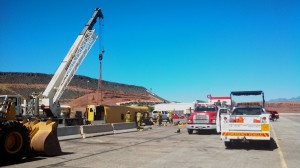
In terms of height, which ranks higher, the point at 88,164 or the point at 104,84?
the point at 104,84

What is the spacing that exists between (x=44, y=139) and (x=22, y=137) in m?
1.02

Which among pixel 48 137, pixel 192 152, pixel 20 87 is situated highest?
pixel 20 87

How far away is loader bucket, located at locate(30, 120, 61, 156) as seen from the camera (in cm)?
1178

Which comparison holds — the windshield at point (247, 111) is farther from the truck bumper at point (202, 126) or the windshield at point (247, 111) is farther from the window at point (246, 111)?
the truck bumper at point (202, 126)

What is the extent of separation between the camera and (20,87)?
11662 cm

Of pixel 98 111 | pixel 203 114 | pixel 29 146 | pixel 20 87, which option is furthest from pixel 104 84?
pixel 29 146

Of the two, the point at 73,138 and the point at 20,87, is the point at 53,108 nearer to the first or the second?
the point at 73,138

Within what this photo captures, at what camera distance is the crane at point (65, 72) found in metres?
29.1

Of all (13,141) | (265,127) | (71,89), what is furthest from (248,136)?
(71,89)

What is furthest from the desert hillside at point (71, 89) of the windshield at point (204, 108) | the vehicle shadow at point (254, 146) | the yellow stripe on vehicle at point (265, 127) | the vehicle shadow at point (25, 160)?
the yellow stripe on vehicle at point (265, 127)

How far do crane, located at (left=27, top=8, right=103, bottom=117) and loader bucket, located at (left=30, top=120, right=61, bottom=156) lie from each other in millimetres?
15285

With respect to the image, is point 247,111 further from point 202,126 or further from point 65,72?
point 65,72

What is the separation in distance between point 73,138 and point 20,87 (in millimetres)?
106139

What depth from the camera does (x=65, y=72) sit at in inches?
1211
